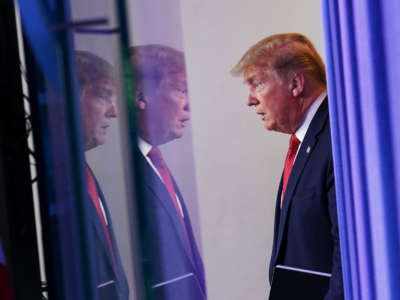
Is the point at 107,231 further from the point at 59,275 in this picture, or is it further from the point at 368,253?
the point at 368,253

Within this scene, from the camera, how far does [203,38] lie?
267 centimetres

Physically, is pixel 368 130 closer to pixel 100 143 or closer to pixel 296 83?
pixel 100 143

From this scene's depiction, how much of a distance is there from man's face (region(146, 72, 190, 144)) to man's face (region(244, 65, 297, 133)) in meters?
1.07

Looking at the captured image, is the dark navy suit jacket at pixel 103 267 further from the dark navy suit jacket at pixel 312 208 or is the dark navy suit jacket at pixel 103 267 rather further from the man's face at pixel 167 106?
the dark navy suit jacket at pixel 312 208

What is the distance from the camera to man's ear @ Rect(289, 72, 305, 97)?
1935 millimetres

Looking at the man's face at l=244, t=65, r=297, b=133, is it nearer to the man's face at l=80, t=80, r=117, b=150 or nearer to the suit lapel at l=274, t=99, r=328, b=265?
the suit lapel at l=274, t=99, r=328, b=265

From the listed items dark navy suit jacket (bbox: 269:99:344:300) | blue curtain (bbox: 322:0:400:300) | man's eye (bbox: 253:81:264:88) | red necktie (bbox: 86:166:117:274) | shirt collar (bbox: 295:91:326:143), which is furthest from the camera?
man's eye (bbox: 253:81:264:88)

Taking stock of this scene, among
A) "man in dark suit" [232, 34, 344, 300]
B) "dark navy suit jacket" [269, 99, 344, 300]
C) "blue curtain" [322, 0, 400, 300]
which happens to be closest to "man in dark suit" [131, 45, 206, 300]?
"blue curtain" [322, 0, 400, 300]

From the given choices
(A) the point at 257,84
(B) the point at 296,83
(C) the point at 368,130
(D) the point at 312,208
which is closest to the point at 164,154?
(C) the point at 368,130

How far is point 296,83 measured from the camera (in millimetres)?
1944

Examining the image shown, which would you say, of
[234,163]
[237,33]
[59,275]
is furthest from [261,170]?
[59,275]

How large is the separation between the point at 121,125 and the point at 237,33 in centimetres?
180

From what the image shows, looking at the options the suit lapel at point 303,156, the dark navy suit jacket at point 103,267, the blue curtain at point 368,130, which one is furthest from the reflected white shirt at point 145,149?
the suit lapel at point 303,156

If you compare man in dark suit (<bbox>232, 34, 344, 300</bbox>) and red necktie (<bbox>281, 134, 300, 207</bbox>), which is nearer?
man in dark suit (<bbox>232, 34, 344, 300</bbox>)
